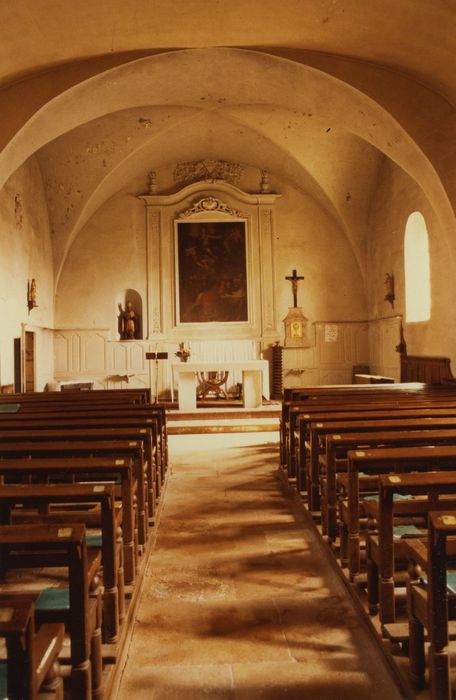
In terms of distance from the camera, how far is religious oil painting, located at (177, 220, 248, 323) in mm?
15445

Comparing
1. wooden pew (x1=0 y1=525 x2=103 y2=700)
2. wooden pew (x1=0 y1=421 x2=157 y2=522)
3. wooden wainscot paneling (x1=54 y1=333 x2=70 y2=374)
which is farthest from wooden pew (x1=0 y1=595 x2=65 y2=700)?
wooden wainscot paneling (x1=54 y1=333 x2=70 y2=374)

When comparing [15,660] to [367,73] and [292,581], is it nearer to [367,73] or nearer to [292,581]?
[292,581]

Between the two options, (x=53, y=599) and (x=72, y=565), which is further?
(x=53, y=599)

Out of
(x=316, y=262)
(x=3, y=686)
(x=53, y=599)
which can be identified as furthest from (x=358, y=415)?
(x=316, y=262)

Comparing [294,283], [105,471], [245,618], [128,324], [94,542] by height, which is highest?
[294,283]

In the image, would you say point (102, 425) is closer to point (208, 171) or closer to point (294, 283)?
point (294, 283)

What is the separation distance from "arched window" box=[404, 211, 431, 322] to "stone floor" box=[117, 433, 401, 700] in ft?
27.2

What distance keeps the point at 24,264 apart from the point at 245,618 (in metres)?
10.7

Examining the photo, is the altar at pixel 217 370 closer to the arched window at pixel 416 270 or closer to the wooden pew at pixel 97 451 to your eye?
the arched window at pixel 416 270

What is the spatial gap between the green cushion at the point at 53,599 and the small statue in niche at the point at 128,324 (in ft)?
41.9

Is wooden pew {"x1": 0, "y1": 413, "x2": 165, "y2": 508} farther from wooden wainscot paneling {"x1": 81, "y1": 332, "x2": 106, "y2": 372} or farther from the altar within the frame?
wooden wainscot paneling {"x1": 81, "y1": 332, "x2": 106, "y2": 372}

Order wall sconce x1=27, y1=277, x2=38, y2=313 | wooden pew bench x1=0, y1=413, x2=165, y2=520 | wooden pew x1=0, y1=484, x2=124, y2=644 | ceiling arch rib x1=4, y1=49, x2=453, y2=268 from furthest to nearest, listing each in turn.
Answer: wall sconce x1=27, y1=277, x2=38, y2=313, ceiling arch rib x1=4, y1=49, x2=453, y2=268, wooden pew bench x1=0, y1=413, x2=165, y2=520, wooden pew x1=0, y1=484, x2=124, y2=644

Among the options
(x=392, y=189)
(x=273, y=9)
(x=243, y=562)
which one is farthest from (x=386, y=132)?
(x=243, y=562)

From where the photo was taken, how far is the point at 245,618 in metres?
3.15
